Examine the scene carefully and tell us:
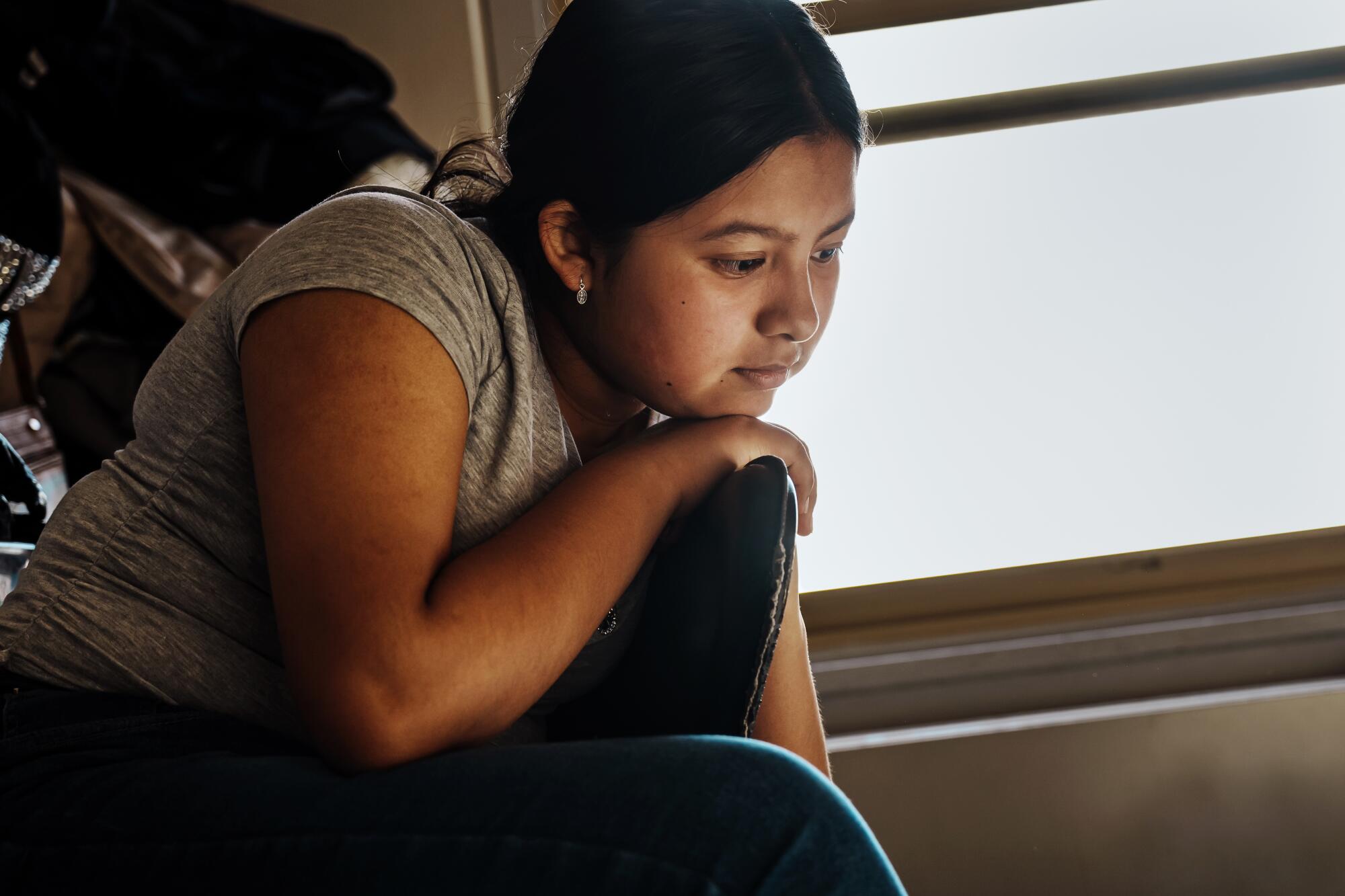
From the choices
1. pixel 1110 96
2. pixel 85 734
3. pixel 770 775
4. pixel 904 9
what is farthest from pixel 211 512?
pixel 1110 96

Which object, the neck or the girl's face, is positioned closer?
the girl's face

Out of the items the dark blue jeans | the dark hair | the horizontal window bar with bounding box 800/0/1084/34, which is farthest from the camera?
the horizontal window bar with bounding box 800/0/1084/34

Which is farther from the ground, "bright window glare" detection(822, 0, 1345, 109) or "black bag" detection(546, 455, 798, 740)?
"bright window glare" detection(822, 0, 1345, 109)

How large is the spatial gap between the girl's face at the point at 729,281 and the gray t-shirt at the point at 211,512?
0.41ft

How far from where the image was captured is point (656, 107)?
85 cm

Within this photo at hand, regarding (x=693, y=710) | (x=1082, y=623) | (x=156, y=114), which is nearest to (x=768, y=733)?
(x=693, y=710)

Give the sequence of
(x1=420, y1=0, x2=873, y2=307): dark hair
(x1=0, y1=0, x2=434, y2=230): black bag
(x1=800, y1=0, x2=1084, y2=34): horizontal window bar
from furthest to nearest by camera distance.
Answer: (x1=800, y1=0, x2=1084, y2=34): horizontal window bar
(x1=0, y1=0, x2=434, y2=230): black bag
(x1=420, y1=0, x2=873, y2=307): dark hair

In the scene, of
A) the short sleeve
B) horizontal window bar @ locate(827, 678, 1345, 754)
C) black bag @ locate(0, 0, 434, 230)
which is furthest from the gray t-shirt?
horizontal window bar @ locate(827, 678, 1345, 754)

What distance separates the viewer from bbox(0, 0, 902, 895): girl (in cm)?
57

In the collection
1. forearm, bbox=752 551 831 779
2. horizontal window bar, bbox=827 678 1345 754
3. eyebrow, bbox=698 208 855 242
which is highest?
eyebrow, bbox=698 208 855 242

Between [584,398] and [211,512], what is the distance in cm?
37

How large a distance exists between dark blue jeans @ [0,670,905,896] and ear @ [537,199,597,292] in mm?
437

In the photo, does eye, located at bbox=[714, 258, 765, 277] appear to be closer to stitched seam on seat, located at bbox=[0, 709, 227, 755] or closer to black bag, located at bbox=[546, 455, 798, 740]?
black bag, located at bbox=[546, 455, 798, 740]

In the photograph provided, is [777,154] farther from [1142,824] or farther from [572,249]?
[1142,824]
